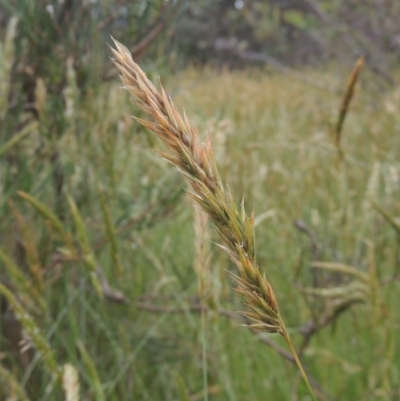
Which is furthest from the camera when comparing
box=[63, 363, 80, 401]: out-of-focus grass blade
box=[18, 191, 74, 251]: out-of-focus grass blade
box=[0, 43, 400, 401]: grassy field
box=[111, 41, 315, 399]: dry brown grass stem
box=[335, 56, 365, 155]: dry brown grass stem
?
box=[0, 43, 400, 401]: grassy field

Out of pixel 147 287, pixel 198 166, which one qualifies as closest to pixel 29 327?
pixel 198 166

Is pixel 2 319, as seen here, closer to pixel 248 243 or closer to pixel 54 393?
pixel 54 393

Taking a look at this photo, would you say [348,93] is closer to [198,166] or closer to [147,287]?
[198,166]

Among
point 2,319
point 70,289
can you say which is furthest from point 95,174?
point 2,319

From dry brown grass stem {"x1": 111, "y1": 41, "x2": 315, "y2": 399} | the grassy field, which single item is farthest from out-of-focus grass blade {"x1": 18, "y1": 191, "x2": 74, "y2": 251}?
dry brown grass stem {"x1": 111, "y1": 41, "x2": 315, "y2": 399}

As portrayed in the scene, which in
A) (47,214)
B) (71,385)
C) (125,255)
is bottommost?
(125,255)

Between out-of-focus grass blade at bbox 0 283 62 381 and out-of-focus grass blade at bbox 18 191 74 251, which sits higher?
out-of-focus grass blade at bbox 18 191 74 251

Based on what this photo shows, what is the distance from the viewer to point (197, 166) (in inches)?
15.2

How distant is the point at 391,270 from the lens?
1651mm

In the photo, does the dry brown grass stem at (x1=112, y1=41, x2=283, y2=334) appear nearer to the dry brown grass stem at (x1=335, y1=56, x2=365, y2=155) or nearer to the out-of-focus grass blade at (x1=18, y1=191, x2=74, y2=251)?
the out-of-focus grass blade at (x1=18, y1=191, x2=74, y2=251)

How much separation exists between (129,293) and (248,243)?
100 centimetres

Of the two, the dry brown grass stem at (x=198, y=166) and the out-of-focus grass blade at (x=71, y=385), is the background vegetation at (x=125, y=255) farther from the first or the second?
the dry brown grass stem at (x=198, y=166)

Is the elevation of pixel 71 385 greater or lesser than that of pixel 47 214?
lesser

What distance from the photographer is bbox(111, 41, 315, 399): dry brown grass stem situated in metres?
0.38
